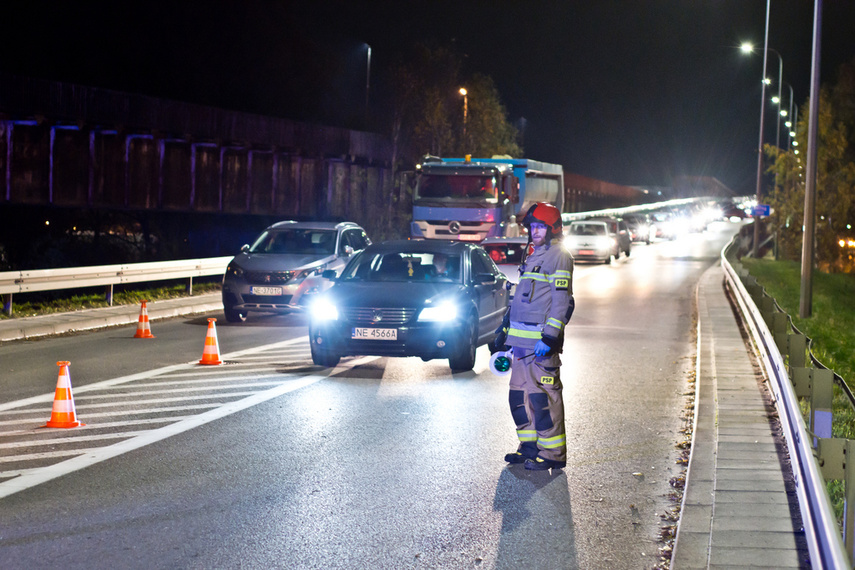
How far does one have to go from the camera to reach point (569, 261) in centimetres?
730

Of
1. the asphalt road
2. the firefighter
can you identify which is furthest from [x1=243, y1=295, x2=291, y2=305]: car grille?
the firefighter

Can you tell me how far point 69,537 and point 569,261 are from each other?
366cm

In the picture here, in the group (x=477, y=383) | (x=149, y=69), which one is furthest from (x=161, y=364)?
(x=149, y=69)

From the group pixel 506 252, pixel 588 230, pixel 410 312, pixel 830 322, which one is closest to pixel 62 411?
pixel 410 312

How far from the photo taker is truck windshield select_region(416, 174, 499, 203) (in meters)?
32.3

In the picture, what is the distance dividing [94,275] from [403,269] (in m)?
7.80

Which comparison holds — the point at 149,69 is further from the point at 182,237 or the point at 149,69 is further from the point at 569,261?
the point at 569,261

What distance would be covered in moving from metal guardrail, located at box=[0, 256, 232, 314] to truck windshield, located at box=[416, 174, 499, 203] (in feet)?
35.8

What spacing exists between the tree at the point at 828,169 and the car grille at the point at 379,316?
35.3 metres

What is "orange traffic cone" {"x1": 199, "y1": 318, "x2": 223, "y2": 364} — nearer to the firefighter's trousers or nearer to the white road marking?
the white road marking

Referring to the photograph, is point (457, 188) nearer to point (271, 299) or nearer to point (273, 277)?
point (273, 277)

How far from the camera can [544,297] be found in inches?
284

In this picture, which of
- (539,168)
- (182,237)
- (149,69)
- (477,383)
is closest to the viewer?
(477,383)

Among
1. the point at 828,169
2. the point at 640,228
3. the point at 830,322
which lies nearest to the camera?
the point at 830,322
